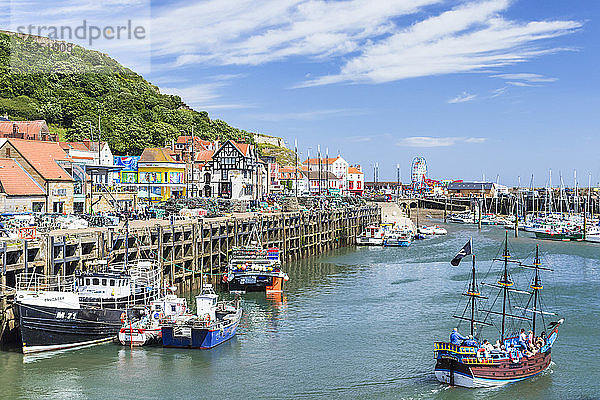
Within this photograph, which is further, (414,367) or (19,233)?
(19,233)

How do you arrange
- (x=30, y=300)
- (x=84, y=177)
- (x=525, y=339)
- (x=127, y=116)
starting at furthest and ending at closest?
(x=127, y=116) < (x=84, y=177) < (x=30, y=300) < (x=525, y=339)

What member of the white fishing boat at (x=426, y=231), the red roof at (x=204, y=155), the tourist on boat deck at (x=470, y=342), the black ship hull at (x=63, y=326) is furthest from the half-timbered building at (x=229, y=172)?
the tourist on boat deck at (x=470, y=342)

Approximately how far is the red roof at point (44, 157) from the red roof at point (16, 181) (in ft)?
5.71

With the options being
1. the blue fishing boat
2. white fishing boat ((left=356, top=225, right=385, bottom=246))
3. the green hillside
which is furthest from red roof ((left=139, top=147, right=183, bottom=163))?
the blue fishing boat

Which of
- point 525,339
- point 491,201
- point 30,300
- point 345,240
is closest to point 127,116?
point 345,240

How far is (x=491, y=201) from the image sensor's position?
171250 mm

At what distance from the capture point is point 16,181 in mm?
60469

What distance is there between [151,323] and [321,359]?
958 cm

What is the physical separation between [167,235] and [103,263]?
43.8 feet

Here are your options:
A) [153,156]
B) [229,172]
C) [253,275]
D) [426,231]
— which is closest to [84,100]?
[229,172]

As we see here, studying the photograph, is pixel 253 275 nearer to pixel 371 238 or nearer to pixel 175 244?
pixel 175 244

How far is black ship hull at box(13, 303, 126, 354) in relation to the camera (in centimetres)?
3543

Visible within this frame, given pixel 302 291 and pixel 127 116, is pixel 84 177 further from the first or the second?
pixel 127 116

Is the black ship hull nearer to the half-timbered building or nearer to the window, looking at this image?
the window
